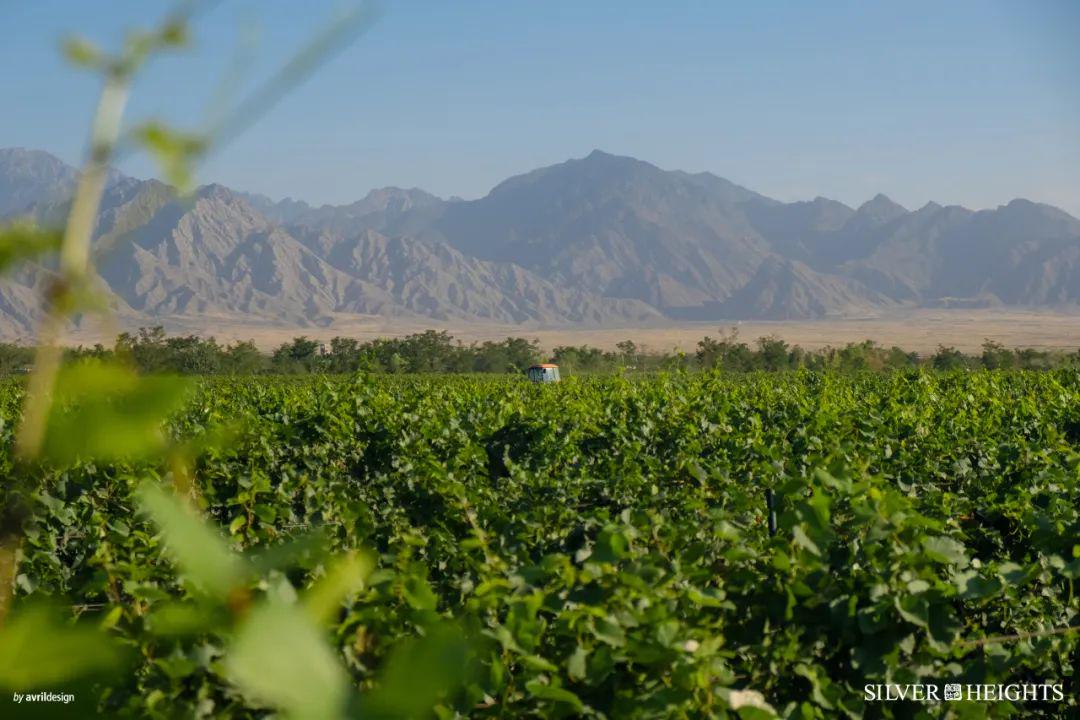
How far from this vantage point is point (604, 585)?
101 inches

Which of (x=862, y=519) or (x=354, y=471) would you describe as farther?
(x=354, y=471)

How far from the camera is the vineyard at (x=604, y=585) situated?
0.54 metres

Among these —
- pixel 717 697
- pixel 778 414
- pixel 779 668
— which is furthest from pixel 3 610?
pixel 778 414

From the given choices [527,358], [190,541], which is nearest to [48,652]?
[190,541]

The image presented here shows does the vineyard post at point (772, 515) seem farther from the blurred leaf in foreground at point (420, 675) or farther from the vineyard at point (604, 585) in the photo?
the blurred leaf in foreground at point (420, 675)

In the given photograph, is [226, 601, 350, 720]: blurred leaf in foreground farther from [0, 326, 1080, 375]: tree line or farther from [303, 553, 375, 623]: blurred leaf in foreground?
[0, 326, 1080, 375]: tree line

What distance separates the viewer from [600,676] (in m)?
2.39

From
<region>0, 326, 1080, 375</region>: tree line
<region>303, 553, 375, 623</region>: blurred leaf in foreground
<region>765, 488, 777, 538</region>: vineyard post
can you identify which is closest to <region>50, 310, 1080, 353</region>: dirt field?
<region>0, 326, 1080, 375</region>: tree line

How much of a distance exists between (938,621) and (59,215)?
291cm

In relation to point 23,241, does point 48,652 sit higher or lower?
lower

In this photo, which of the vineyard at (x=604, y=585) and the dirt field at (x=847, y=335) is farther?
the dirt field at (x=847, y=335)

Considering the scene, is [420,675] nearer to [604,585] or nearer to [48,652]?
[48,652]

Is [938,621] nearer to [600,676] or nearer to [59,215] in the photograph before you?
[600,676]

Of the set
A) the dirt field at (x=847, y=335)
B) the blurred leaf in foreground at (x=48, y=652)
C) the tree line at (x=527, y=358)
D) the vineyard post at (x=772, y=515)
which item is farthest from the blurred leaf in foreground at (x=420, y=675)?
the dirt field at (x=847, y=335)
